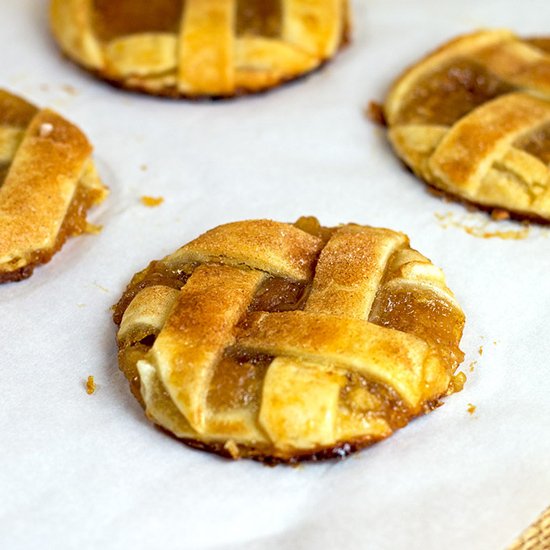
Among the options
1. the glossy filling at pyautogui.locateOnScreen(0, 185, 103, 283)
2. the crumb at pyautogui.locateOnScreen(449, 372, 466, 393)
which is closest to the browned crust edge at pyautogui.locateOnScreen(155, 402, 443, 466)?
the crumb at pyautogui.locateOnScreen(449, 372, 466, 393)

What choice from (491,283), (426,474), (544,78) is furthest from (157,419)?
(544,78)

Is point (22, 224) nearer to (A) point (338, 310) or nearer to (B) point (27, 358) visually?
(B) point (27, 358)

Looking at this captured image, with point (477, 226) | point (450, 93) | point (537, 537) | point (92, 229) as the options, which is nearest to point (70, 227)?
point (92, 229)

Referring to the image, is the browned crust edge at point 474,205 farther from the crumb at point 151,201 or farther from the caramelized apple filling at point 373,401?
the caramelized apple filling at point 373,401

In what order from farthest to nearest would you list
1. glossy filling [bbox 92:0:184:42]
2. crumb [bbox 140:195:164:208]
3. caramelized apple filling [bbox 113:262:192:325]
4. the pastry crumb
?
glossy filling [bbox 92:0:184:42], crumb [bbox 140:195:164:208], the pastry crumb, caramelized apple filling [bbox 113:262:192:325]

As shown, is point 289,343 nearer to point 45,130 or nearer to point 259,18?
point 45,130

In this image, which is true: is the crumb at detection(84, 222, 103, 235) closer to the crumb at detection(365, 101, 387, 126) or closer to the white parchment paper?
the white parchment paper
